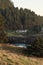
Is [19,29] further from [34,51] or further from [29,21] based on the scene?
[34,51]

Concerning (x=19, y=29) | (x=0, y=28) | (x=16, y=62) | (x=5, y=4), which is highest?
(x=5, y=4)

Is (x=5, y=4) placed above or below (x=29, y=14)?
above

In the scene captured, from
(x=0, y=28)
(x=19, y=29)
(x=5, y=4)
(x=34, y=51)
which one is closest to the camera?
(x=34, y=51)

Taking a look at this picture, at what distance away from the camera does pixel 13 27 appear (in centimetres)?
11900

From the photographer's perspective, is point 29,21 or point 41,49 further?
point 29,21

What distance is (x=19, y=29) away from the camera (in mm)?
118625

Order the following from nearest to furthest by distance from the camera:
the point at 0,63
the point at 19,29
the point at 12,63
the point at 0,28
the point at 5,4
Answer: the point at 0,63, the point at 12,63, the point at 5,4, the point at 0,28, the point at 19,29

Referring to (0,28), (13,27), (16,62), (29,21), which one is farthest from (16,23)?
(16,62)

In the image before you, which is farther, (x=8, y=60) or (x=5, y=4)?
(x=5, y=4)

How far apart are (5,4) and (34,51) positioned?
6.74 metres

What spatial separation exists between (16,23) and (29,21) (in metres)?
14.7

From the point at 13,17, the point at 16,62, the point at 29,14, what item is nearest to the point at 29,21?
the point at 29,14

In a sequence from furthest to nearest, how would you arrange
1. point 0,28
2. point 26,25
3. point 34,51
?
point 26,25 → point 0,28 → point 34,51

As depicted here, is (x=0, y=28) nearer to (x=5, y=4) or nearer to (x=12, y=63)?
(x=5, y=4)
